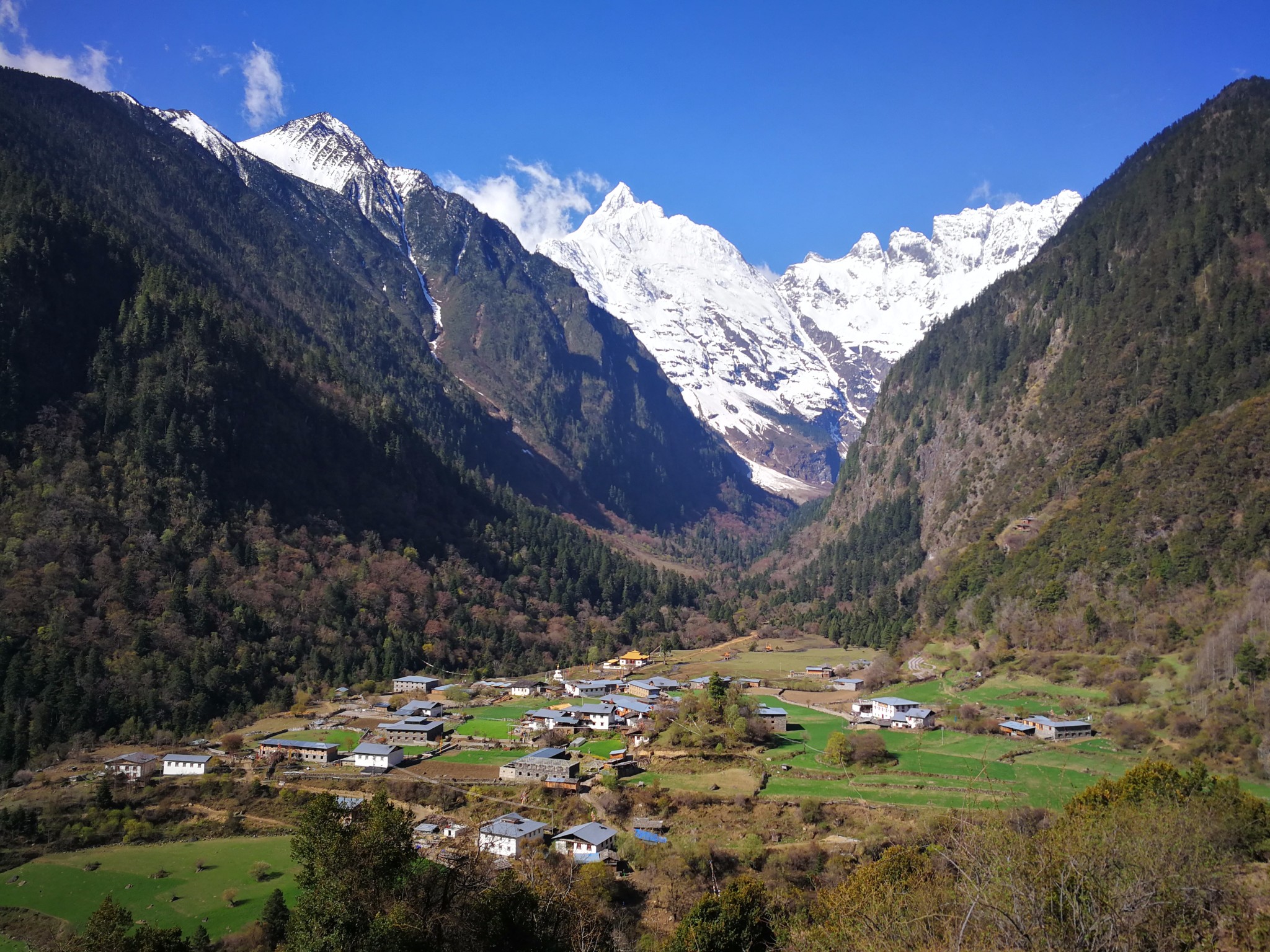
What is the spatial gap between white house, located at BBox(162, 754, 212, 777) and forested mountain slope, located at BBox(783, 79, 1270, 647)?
2886 inches

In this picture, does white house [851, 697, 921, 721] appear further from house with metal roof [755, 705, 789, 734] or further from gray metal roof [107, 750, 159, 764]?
gray metal roof [107, 750, 159, 764]

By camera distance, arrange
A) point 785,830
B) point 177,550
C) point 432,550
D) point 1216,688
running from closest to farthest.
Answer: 1. point 785,830
2. point 1216,688
3. point 177,550
4. point 432,550

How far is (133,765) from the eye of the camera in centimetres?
5953

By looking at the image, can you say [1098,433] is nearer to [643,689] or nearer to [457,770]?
[643,689]

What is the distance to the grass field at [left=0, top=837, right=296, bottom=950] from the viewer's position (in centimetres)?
4047

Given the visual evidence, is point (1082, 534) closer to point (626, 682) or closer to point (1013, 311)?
point (626, 682)

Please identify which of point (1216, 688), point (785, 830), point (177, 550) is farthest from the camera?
point (177, 550)

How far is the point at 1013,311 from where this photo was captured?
6427 inches

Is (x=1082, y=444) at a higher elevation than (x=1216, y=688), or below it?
higher

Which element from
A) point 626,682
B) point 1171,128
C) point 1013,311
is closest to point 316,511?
point 626,682

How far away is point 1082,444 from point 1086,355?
19.9m

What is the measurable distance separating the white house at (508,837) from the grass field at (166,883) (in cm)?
935

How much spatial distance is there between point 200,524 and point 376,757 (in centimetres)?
4296

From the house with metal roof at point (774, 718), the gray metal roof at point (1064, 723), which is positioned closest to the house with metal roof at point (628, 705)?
the house with metal roof at point (774, 718)
